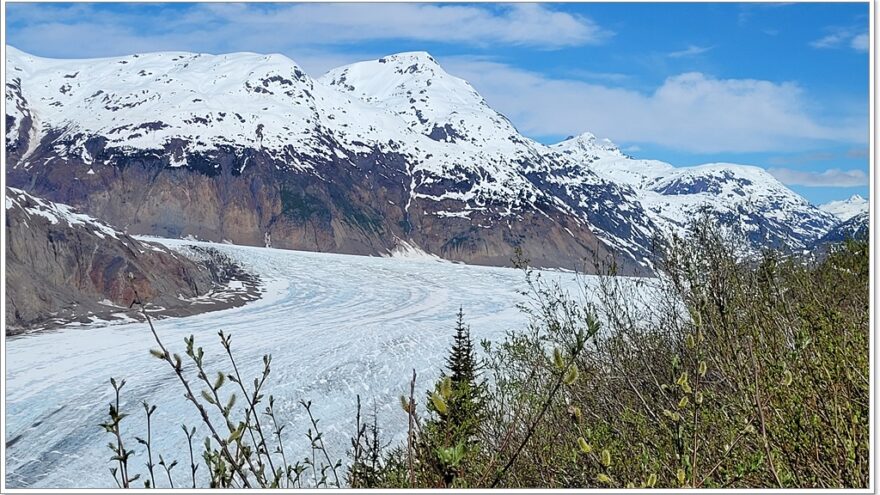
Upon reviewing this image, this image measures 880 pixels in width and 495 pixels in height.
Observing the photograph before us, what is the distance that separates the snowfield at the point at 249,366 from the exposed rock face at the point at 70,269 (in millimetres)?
1935

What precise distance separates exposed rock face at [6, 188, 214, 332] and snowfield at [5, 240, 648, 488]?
6.35ft

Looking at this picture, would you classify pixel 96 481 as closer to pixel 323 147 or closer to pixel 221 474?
pixel 221 474

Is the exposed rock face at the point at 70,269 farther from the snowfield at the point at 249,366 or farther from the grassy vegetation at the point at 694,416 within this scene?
the grassy vegetation at the point at 694,416

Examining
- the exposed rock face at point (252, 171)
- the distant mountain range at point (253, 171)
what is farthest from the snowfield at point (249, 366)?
the distant mountain range at point (253, 171)

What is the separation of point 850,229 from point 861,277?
12.4 feet

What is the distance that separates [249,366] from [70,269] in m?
13.4

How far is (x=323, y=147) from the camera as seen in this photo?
13212 cm

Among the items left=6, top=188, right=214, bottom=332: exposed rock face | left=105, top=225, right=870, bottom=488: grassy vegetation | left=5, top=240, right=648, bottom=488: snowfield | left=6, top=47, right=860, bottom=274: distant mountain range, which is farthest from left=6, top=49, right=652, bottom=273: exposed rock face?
left=105, top=225, right=870, bottom=488: grassy vegetation

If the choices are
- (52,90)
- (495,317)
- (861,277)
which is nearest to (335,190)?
(52,90)

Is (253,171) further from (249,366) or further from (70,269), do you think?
(249,366)

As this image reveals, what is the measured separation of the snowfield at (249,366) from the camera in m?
15.4

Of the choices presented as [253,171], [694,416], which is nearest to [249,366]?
[694,416]

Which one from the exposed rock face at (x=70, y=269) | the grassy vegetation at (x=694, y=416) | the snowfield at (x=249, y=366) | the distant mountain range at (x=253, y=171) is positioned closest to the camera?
the grassy vegetation at (x=694, y=416)

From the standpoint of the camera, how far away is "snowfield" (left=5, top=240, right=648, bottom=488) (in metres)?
15.4
